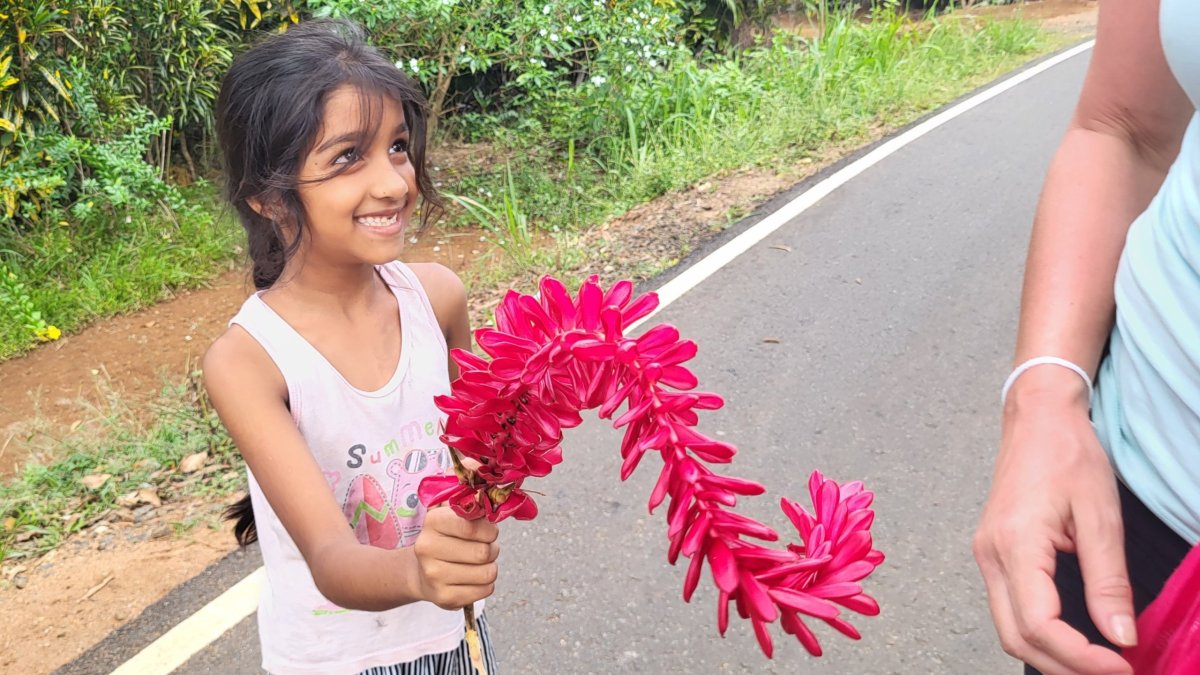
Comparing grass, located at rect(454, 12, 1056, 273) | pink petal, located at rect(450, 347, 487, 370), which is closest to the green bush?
grass, located at rect(454, 12, 1056, 273)

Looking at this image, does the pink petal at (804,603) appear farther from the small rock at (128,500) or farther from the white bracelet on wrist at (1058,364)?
the small rock at (128,500)

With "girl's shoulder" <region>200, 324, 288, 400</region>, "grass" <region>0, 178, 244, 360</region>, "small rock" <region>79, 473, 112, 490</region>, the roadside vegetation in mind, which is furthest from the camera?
"grass" <region>0, 178, 244, 360</region>

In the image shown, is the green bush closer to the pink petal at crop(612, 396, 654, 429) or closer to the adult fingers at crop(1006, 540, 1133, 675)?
the pink petal at crop(612, 396, 654, 429)

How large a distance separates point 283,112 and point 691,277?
336cm

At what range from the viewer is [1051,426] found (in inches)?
40.9

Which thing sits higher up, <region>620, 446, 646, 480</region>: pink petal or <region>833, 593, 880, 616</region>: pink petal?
<region>620, 446, 646, 480</region>: pink petal

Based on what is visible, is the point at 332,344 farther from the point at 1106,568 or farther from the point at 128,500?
the point at 128,500

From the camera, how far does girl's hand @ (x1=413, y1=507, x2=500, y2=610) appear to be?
3.36 feet

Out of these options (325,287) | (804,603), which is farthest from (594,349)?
(325,287)

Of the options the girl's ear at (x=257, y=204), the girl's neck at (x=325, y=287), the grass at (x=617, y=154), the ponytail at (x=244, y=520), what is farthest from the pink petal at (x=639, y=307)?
the grass at (x=617, y=154)

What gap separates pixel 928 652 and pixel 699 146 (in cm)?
454

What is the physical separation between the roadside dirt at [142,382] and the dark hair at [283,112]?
38 cm

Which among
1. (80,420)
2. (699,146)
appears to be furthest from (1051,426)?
(699,146)

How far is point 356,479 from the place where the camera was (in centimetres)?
152
